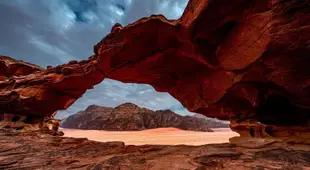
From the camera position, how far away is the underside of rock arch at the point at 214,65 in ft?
14.4

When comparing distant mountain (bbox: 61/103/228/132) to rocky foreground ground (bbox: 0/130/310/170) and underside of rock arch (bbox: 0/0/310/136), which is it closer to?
underside of rock arch (bbox: 0/0/310/136)

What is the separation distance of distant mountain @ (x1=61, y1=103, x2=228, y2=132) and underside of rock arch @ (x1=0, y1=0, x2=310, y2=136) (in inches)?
1016

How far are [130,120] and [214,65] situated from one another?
32.1 meters

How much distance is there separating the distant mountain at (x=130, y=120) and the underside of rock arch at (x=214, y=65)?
2581 centimetres

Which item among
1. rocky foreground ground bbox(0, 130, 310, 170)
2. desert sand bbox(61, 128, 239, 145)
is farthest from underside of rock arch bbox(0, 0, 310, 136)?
desert sand bbox(61, 128, 239, 145)

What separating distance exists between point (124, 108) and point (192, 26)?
118ft

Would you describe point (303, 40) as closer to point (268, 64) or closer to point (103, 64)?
point (268, 64)

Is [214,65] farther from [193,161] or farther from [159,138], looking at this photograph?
[159,138]

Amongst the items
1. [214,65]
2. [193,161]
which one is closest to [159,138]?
[214,65]

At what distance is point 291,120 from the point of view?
6320mm

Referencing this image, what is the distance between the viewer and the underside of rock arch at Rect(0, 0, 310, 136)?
172 inches

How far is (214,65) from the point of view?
6.81 metres

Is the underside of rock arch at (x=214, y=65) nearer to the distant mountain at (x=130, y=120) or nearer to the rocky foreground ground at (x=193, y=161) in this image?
the rocky foreground ground at (x=193, y=161)

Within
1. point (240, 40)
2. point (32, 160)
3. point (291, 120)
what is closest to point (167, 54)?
point (240, 40)
